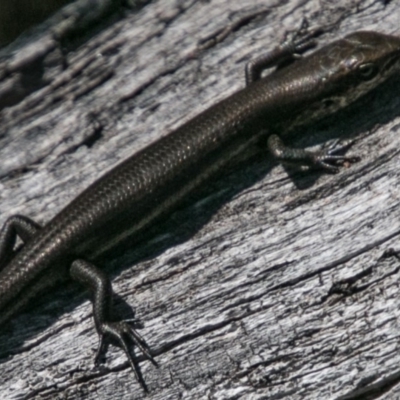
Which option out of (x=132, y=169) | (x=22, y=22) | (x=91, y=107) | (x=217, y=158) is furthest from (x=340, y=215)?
(x=22, y=22)

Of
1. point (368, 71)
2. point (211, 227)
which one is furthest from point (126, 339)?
point (368, 71)

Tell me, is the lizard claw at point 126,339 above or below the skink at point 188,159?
below

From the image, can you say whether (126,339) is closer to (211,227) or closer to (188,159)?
(211,227)

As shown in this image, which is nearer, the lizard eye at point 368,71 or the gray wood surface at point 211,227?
the gray wood surface at point 211,227

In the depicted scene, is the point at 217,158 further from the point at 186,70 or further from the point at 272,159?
the point at 186,70

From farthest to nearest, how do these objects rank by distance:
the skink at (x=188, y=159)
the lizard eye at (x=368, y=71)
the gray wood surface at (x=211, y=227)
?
the lizard eye at (x=368, y=71)
the skink at (x=188, y=159)
the gray wood surface at (x=211, y=227)

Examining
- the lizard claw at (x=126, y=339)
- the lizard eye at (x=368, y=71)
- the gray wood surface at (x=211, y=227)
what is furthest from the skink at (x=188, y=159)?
the lizard claw at (x=126, y=339)

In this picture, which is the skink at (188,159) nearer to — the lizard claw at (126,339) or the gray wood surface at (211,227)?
the gray wood surface at (211,227)
